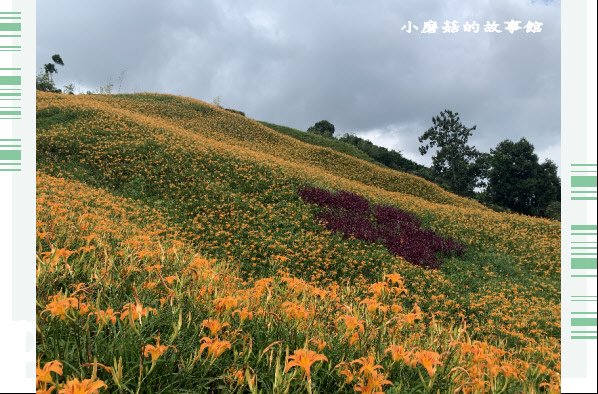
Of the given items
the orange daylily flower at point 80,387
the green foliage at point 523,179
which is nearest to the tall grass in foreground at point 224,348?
the orange daylily flower at point 80,387

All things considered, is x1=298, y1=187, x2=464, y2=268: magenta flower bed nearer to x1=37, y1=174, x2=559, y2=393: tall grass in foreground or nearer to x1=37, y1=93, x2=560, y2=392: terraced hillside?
x1=37, y1=93, x2=560, y2=392: terraced hillside

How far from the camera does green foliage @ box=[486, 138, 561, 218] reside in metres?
36.3

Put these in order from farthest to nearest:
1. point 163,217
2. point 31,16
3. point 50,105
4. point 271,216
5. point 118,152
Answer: point 50,105 < point 118,152 < point 271,216 < point 163,217 < point 31,16

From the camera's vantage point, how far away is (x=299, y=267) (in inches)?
433

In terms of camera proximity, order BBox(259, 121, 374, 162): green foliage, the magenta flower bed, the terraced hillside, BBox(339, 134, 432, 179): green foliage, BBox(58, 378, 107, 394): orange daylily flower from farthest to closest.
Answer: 1. BBox(339, 134, 432, 179): green foliage
2. BBox(259, 121, 374, 162): green foliage
3. the magenta flower bed
4. the terraced hillside
5. BBox(58, 378, 107, 394): orange daylily flower

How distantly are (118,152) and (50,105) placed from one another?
1000cm

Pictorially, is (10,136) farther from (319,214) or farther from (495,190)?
(495,190)

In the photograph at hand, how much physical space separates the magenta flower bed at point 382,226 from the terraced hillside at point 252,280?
0.47 meters

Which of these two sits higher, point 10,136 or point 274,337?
point 10,136

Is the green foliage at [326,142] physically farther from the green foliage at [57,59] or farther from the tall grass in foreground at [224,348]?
the green foliage at [57,59]

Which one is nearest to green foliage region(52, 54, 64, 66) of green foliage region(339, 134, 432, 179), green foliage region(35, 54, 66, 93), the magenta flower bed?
green foliage region(35, 54, 66, 93)

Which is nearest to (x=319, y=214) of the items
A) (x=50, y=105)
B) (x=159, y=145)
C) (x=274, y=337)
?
(x=159, y=145)

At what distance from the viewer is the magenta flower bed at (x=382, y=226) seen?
13.0 metres

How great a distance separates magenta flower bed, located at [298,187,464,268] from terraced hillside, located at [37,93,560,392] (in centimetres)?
47
